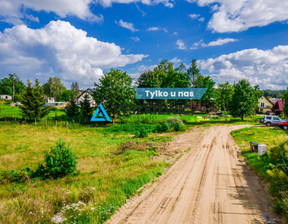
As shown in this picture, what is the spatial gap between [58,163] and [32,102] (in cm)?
2664

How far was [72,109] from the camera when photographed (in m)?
36.9

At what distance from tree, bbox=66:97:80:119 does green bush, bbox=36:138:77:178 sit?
27.9 meters

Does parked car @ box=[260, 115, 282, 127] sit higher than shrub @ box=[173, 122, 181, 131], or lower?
higher

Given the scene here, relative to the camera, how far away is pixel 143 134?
23.2m

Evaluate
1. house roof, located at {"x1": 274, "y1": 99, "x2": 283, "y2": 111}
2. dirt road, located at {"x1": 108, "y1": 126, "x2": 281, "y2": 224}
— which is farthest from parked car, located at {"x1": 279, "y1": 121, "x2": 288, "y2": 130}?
house roof, located at {"x1": 274, "y1": 99, "x2": 283, "y2": 111}

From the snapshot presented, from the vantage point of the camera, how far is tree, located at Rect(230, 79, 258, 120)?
34.1 metres

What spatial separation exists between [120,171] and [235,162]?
29.7ft

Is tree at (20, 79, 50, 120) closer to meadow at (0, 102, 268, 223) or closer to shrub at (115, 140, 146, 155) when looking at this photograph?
meadow at (0, 102, 268, 223)

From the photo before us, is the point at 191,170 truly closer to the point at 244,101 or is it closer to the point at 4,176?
the point at 4,176

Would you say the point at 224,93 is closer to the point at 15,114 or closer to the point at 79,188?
the point at 79,188

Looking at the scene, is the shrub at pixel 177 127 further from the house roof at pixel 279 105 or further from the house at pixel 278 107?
the house roof at pixel 279 105

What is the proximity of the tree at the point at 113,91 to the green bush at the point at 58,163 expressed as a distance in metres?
21.9

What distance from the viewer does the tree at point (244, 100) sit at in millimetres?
34062

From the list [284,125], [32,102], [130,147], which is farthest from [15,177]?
[284,125]
